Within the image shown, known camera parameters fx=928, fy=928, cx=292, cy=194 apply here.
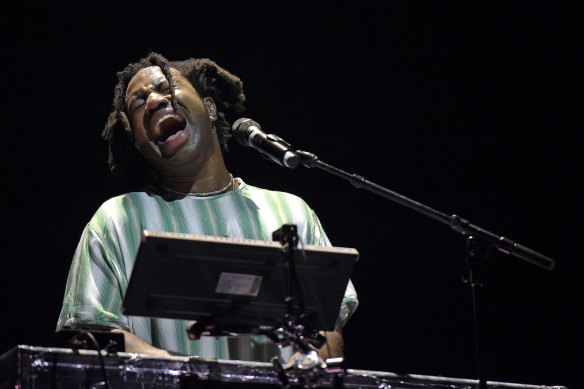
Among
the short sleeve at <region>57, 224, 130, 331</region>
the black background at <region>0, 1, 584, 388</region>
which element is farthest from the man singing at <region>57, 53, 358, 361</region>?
the black background at <region>0, 1, 584, 388</region>

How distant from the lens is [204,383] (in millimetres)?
2424

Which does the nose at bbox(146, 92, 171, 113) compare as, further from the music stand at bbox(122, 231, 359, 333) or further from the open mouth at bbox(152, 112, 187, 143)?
the music stand at bbox(122, 231, 359, 333)

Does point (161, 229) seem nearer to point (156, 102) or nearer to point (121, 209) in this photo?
point (121, 209)

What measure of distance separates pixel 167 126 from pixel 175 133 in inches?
1.7

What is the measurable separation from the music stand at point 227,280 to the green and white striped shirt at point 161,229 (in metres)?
0.68

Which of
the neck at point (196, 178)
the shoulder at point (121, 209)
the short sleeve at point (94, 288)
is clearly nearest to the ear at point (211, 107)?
the neck at point (196, 178)

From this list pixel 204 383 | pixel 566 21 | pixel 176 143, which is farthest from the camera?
pixel 566 21

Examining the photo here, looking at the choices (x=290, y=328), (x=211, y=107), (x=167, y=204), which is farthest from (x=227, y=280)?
(x=211, y=107)

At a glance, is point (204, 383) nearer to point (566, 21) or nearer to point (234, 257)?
point (234, 257)

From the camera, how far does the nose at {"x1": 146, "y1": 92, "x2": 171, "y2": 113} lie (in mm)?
3703

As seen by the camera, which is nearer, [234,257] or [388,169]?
[234,257]

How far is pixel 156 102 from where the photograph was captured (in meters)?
3.70

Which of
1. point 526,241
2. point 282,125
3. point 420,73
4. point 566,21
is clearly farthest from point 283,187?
point 566,21

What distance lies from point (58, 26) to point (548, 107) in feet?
8.52
